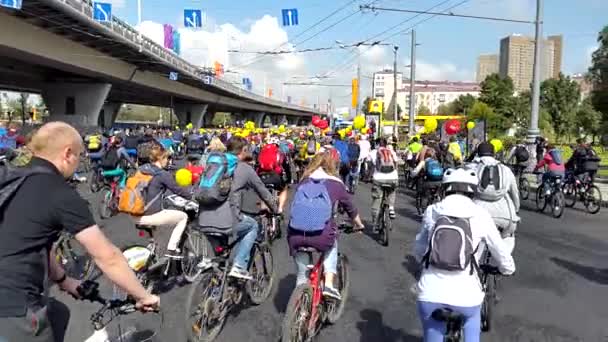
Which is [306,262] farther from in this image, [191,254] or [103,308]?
[191,254]

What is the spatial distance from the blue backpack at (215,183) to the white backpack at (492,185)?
253cm

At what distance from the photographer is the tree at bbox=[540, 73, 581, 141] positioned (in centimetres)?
8131

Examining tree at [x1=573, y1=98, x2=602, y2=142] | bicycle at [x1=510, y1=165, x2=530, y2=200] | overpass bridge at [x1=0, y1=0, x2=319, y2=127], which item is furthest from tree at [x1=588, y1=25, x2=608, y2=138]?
bicycle at [x1=510, y1=165, x2=530, y2=200]

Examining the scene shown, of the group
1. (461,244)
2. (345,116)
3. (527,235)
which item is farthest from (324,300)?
(345,116)

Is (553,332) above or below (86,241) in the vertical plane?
below

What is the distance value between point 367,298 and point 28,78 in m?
40.3

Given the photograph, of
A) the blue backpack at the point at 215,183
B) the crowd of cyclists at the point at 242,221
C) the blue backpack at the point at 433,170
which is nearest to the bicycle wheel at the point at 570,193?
the blue backpack at the point at 433,170

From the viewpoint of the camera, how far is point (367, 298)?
6.38 metres

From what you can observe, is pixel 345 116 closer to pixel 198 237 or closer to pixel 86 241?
pixel 198 237

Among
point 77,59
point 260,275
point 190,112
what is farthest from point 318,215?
point 190,112

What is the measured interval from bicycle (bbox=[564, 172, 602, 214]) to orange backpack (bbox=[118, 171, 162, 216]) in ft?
36.6

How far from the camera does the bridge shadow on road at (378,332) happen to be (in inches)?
201

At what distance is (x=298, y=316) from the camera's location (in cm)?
431

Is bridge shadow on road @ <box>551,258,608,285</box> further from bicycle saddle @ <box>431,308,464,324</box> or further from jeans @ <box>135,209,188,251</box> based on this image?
jeans @ <box>135,209,188,251</box>
